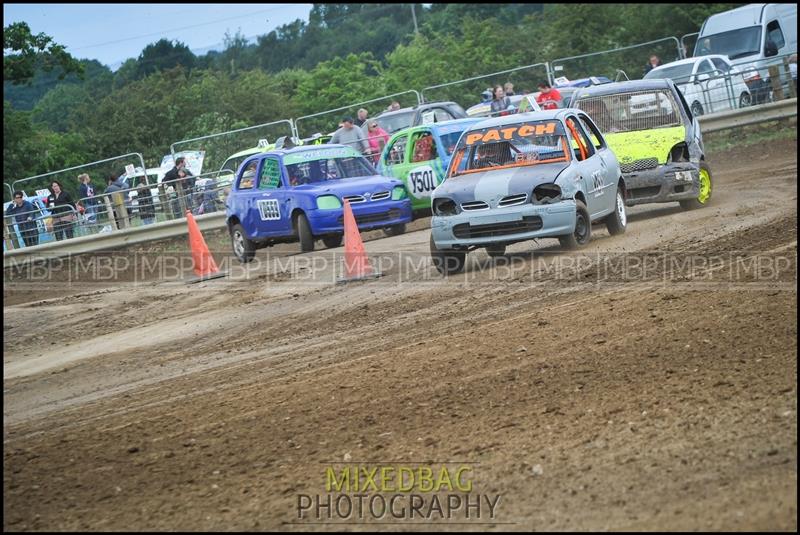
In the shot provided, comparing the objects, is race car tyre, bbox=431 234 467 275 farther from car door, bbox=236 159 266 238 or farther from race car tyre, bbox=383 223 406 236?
race car tyre, bbox=383 223 406 236

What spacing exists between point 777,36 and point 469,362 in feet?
78.0

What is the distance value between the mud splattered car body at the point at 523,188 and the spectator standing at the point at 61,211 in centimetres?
1103

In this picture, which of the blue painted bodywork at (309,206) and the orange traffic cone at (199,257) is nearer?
the orange traffic cone at (199,257)

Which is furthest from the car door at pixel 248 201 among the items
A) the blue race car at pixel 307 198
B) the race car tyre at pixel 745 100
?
the race car tyre at pixel 745 100

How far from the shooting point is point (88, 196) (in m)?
22.8

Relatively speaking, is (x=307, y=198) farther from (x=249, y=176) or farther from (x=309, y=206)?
(x=249, y=176)

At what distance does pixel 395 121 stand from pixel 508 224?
1153 centimetres

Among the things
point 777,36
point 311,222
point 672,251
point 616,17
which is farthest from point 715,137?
point 616,17

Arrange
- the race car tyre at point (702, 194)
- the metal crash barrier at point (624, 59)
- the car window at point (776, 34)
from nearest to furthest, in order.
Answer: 1. the race car tyre at point (702, 194)
2. the metal crash barrier at point (624, 59)
3. the car window at point (776, 34)

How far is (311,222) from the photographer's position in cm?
1672

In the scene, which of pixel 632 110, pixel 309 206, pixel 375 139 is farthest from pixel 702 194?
pixel 375 139

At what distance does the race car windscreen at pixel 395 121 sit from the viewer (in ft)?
76.8

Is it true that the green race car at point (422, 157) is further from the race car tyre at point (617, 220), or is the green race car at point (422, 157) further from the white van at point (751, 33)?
the white van at point (751, 33)

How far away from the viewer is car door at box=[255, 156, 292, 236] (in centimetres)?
1705
